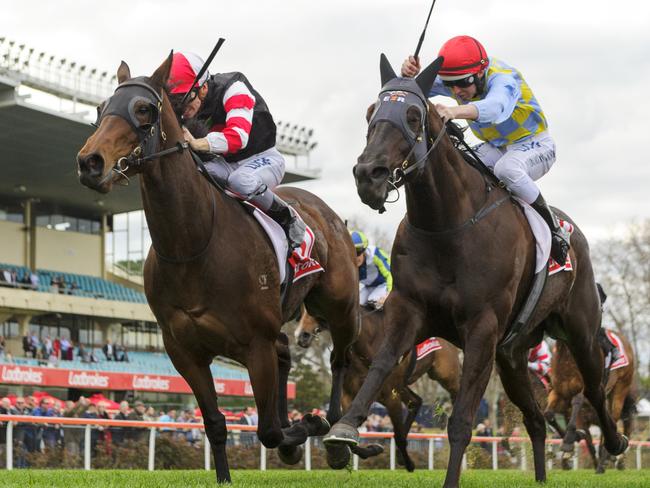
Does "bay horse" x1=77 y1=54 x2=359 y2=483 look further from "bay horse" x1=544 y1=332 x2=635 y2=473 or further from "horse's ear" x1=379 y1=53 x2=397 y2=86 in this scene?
"bay horse" x1=544 y1=332 x2=635 y2=473

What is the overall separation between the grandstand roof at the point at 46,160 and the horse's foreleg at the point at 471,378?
23742 millimetres

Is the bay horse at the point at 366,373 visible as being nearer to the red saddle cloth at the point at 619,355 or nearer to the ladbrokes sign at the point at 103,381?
the red saddle cloth at the point at 619,355

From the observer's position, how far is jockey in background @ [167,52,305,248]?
6.38 m

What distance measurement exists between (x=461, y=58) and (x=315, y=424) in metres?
2.62

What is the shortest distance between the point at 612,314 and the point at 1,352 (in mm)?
27674

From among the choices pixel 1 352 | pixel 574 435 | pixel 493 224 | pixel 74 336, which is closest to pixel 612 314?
pixel 74 336

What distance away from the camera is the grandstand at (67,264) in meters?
29.2

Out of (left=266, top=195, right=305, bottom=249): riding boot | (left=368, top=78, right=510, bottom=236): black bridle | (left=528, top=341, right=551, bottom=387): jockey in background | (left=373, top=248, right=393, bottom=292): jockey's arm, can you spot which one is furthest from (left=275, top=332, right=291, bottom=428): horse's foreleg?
(left=528, top=341, right=551, bottom=387): jockey in background

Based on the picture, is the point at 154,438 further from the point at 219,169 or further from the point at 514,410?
the point at 219,169

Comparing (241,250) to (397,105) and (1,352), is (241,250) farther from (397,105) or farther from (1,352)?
(1,352)

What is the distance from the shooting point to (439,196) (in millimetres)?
5965

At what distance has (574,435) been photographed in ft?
38.3

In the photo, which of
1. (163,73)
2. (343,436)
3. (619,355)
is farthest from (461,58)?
(619,355)

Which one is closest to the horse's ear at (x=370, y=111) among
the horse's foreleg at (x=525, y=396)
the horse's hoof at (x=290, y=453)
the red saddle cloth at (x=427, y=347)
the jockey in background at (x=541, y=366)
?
the horse's hoof at (x=290, y=453)
